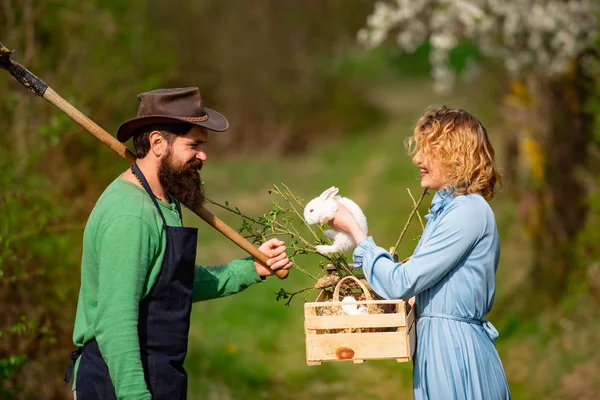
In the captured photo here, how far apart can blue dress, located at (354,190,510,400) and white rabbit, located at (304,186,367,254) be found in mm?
260

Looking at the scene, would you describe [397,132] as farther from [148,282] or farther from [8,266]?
[148,282]

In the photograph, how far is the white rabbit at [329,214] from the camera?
186 inches

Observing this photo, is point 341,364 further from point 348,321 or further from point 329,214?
point 348,321

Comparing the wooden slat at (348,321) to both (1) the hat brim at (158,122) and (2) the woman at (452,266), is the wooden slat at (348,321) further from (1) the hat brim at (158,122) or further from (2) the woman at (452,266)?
(1) the hat brim at (158,122)

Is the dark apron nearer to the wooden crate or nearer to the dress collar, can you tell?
the wooden crate

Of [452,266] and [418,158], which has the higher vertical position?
[418,158]

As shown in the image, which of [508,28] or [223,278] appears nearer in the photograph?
[223,278]

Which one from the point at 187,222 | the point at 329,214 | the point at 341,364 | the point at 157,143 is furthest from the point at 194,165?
the point at 187,222

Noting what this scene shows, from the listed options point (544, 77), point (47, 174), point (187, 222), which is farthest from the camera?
point (187, 222)

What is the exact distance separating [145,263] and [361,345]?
995 millimetres

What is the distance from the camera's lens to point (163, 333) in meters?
4.40

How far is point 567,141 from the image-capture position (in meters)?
10.8

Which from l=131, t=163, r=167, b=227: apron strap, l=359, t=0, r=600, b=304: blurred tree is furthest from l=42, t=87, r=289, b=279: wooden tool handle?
l=359, t=0, r=600, b=304: blurred tree

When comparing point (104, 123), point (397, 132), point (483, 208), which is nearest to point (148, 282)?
point (483, 208)
